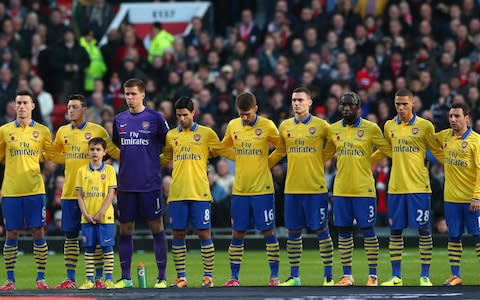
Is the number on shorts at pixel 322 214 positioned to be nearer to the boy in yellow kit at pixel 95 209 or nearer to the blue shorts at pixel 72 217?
the boy in yellow kit at pixel 95 209

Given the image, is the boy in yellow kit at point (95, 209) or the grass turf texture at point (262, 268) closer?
the boy in yellow kit at point (95, 209)

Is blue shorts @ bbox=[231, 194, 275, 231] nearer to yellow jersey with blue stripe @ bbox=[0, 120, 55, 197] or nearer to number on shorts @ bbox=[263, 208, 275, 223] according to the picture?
number on shorts @ bbox=[263, 208, 275, 223]

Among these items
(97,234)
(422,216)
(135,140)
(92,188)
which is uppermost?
(135,140)

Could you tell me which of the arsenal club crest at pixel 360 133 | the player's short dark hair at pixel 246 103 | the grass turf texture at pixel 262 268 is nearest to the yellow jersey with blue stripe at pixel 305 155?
the arsenal club crest at pixel 360 133

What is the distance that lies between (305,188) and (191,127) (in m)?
1.86

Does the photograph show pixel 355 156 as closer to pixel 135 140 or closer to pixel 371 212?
pixel 371 212

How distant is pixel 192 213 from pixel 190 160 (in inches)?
29.7

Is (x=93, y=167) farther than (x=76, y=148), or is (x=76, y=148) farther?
(x=76, y=148)

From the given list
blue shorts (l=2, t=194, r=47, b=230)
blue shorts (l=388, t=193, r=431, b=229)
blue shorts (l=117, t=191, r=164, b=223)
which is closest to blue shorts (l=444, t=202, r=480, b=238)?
blue shorts (l=388, t=193, r=431, b=229)

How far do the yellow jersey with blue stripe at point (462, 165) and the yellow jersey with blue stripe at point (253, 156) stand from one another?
8.13 ft

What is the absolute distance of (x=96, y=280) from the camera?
2156 centimetres

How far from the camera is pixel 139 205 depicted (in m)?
21.5

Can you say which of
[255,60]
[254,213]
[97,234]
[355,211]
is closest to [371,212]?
[355,211]

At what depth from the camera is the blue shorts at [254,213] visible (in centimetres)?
2141
